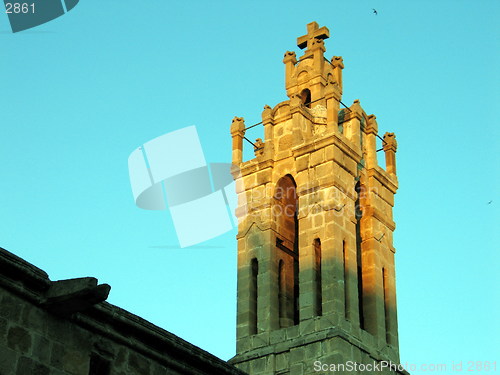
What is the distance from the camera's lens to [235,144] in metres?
30.0

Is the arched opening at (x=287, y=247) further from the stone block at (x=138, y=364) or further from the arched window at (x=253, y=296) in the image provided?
the stone block at (x=138, y=364)

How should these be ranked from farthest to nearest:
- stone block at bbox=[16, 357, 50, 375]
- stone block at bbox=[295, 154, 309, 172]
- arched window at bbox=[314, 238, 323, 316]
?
stone block at bbox=[295, 154, 309, 172]
arched window at bbox=[314, 238, 323, 316]
stone block at bbox=[16, 357, 50, 375]

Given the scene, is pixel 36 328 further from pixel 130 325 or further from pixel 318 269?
pixel 318 269

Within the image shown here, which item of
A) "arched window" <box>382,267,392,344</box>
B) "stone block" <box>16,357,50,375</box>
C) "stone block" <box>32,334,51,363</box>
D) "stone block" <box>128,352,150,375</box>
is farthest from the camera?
"arched window" <box>382,267,392,344</box>

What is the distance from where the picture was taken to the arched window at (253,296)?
26.8m

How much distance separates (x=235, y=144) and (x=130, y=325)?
45.2ft

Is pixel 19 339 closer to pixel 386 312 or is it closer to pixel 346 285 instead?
pixel 346 285

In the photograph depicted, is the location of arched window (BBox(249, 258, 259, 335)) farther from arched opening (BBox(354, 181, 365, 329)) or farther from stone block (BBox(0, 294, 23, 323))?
stone block (BBox(0, 294, 23, 323))

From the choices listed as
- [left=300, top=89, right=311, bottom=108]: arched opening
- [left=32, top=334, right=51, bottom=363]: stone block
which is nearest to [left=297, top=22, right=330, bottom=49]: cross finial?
[left=300, top=89, right=311, bottom=108]: arched opening

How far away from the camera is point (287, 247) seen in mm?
28203

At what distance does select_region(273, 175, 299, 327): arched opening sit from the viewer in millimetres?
27297

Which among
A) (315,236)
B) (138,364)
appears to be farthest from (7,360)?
(315,236)

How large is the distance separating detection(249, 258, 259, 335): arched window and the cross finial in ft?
24.2

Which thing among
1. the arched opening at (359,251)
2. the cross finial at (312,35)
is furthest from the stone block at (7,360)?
the cross finial at (312,35)
